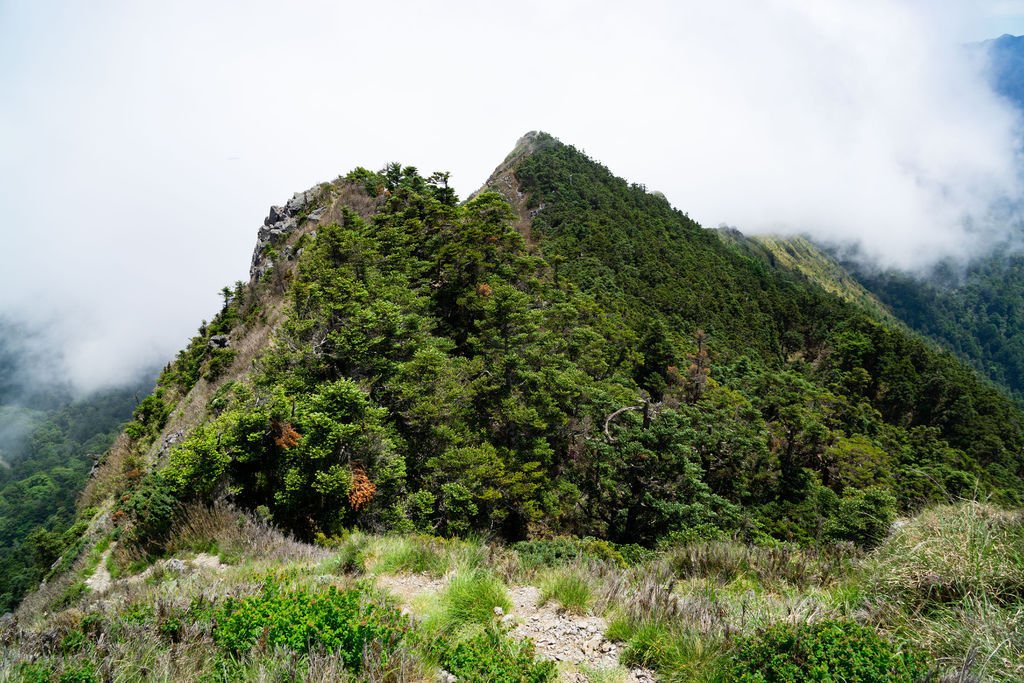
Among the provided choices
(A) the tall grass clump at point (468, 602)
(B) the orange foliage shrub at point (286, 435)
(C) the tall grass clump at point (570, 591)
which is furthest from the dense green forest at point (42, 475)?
(C) the tall grass clump at point (570, 591)

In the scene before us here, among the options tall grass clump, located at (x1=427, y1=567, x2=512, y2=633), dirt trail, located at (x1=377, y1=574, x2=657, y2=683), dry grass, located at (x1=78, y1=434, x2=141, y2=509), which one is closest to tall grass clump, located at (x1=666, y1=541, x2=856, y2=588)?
dirt trail, located at (x1=377, y1=574, x2=657, y2=683)

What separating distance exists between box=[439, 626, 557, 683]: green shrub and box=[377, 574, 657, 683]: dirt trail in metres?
0.29

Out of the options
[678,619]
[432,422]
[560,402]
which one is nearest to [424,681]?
[678,619]

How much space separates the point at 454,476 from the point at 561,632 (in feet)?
32.0

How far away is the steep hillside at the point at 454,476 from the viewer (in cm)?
371

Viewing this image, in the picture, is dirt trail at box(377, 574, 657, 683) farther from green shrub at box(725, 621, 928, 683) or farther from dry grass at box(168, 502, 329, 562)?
dry grass at box(168, 502, 329, 562)

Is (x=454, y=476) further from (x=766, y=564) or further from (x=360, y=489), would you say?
(x=766, y=564)

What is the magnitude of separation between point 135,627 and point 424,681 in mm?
2444

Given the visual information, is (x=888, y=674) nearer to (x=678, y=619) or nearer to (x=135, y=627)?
(x=678, y=619)

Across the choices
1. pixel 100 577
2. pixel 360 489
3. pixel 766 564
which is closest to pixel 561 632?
pixel 766 564

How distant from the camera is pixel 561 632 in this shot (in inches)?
168

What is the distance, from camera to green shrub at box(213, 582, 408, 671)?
10.9 feet

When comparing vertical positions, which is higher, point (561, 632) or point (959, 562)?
point (959, 562)

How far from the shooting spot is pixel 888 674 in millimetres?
2764
